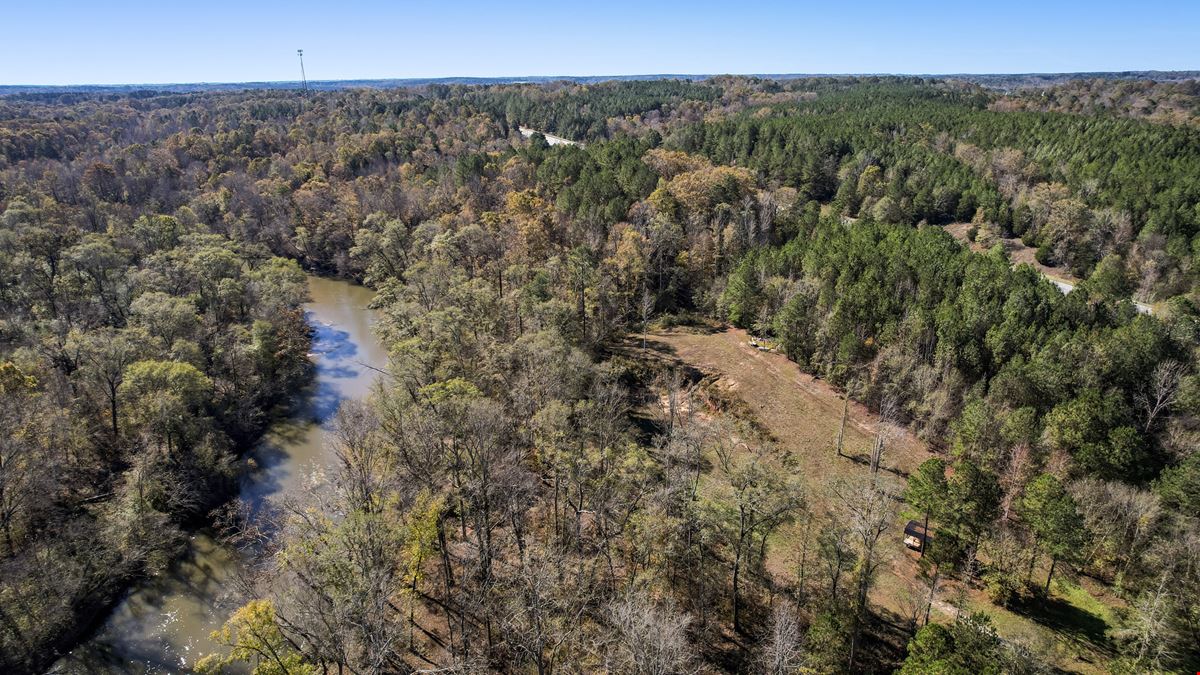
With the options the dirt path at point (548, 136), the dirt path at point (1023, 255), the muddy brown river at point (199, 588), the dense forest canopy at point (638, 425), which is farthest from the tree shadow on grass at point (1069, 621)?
the dirt path at point (548, 136)

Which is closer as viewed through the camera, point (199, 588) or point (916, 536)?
point (199, 588)

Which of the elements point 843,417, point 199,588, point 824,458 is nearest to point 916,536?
point 824,458

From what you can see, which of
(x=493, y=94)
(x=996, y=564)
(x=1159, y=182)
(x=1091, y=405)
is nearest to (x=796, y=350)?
(x=1091, y=405)

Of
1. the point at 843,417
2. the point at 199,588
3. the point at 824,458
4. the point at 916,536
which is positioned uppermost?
the point at 843,417

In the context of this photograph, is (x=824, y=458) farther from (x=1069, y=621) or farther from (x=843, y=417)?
(x=1069, y=621)

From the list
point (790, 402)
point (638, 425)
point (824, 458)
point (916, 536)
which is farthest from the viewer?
point (790, 402)

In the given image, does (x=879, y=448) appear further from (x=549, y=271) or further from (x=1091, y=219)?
(x=1091, y=219)

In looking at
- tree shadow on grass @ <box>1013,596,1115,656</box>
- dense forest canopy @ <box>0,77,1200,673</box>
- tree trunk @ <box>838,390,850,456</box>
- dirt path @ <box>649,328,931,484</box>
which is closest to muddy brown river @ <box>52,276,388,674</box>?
dense forest canopy @ <box>0,77,1200,673</box>
